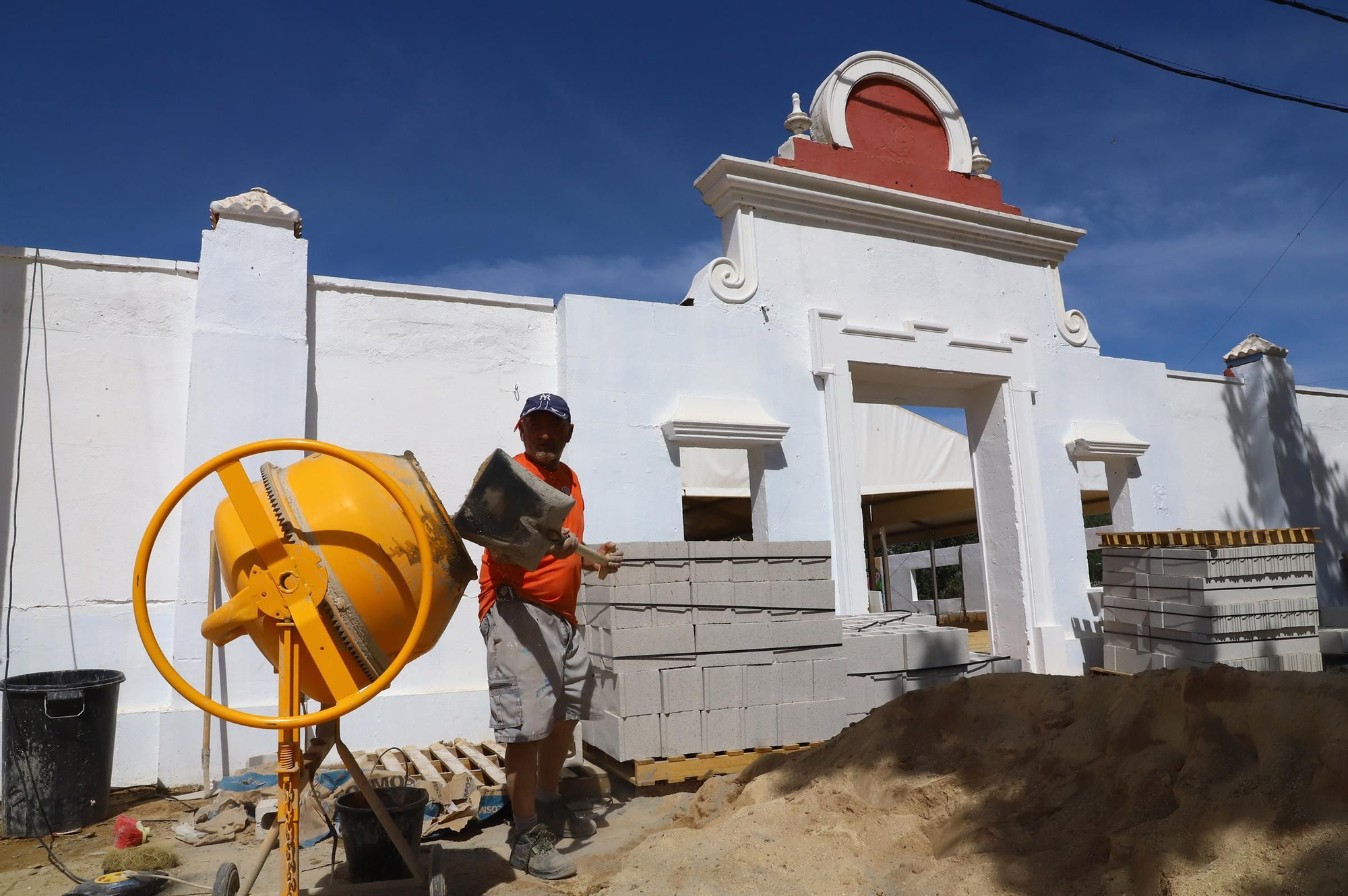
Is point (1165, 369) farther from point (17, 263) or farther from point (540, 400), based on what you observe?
point (17, 263)

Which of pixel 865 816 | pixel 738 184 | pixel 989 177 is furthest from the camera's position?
pixel 989 177

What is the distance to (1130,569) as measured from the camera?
758 centimetres

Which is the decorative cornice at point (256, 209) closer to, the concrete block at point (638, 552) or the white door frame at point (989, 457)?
the concrete block at point (638, 552)

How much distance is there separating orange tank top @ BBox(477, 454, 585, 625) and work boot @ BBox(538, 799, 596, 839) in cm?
103

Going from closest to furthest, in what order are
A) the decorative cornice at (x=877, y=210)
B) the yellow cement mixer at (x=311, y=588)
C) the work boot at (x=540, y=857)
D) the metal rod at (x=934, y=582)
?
the yellow cement mixer at (x=311, y=588), the work boot at (x=540, y=857), the decorative cornice at (x=877, y=210), the metal rod at (x=934, y=582)

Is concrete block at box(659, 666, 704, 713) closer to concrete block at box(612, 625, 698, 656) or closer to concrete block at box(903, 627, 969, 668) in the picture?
concrete block at box(612, 625, 698, 656)

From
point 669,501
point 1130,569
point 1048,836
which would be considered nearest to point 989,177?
point 1130,569

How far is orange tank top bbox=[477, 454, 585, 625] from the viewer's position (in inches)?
138

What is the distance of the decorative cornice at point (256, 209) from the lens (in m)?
6.00

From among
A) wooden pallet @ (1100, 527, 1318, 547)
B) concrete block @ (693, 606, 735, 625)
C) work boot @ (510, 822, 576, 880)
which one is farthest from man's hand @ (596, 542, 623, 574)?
wooden pallet @ (1100, 527, 1318, 547)

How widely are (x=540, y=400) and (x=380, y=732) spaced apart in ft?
11.4

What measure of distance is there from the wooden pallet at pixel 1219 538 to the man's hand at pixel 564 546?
581 cm

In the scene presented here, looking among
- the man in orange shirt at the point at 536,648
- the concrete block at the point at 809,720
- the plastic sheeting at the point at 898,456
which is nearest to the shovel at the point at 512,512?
the man in orange shirt at the point at 536,648

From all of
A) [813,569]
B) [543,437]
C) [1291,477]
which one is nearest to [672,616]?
[813,569]
